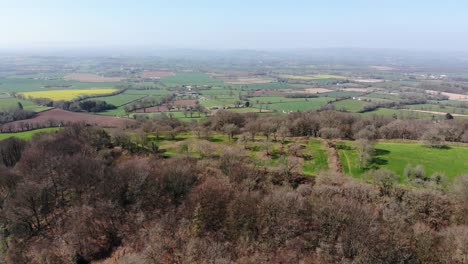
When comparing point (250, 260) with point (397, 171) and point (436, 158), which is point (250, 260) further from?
point (436, 158)

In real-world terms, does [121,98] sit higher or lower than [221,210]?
higher

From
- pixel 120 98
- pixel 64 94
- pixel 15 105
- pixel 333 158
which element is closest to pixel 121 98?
pixel 120 98

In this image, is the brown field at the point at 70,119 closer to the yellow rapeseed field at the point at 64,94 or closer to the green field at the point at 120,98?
the green field at the point at 120,98

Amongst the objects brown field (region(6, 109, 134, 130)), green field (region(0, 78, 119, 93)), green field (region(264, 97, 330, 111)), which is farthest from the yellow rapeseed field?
green field (region(264, 97, 330, 111))

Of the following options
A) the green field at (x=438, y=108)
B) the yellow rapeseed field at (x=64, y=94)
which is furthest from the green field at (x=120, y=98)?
the green field at (x=438, y=108)

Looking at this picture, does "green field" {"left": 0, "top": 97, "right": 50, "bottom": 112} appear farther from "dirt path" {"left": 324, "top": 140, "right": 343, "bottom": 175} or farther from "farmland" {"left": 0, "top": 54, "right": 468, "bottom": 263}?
"dirt path" {"left": 324, "top": 140, "right": 343, "bottom": 175}

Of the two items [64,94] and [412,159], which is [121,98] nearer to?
[64,94]
